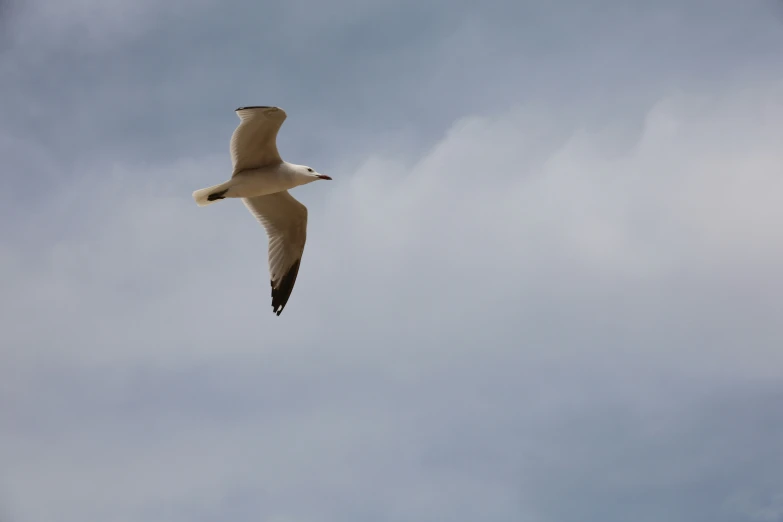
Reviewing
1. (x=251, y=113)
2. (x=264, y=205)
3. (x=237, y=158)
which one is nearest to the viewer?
(x=251, y=113)

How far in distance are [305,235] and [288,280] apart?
0.79 metres

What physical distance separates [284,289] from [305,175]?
7.37ft

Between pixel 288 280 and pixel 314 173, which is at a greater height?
pixel 314 173

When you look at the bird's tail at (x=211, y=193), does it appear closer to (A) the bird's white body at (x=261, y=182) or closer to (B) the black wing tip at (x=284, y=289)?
(A) the bird's white body at (x=261, y=182)

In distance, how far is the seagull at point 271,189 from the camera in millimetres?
11875

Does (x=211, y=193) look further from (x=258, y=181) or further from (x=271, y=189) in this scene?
(x=271, y=189)

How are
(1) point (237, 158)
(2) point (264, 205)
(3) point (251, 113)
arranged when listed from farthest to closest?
(2) point (264, 205), (1) point (237, 158), (3) point (251, 113)

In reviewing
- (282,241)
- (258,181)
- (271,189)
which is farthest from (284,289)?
(258,181)

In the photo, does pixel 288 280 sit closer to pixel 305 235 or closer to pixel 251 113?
pixel 305 235

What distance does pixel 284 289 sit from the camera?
45.1ft

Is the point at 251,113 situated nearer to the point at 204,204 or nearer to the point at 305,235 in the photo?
the point at 204,204

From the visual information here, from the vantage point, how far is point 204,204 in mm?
12594

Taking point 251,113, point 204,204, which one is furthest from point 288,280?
point 251,113

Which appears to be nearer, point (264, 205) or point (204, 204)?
point (204, 204)
